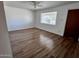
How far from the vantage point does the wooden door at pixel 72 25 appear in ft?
13.5

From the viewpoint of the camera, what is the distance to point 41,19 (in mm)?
7480

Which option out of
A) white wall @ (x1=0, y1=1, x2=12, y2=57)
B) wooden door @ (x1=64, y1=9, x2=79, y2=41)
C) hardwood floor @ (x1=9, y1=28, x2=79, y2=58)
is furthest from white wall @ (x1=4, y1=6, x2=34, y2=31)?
white wall @ (x1=0, y1=1, x2=12, y2=57)

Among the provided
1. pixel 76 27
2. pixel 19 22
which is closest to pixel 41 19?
pixel 19 22

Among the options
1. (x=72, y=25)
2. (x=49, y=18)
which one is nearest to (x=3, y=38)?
(x=72, y=25)

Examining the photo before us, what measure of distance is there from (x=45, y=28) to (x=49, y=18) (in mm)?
1040

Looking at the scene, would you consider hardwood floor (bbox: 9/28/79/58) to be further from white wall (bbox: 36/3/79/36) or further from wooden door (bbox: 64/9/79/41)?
white wall (bbox: 36/3/79/36)

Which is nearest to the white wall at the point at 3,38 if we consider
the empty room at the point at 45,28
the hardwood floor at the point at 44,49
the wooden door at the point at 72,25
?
the empty room at the point at 45,28

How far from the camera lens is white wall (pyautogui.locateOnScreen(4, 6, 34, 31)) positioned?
19.7 feet

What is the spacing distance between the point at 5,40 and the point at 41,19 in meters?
6.75

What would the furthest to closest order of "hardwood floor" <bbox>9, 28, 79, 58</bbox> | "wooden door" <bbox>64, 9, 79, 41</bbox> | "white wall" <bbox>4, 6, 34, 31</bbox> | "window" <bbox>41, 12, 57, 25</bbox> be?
"white wall" <bbox>4, 6, 34, 31</bbox>, "window" <bbox>41, 12, 57, 25</bbox>, "wooden door" <bbox>64, 9, 79, 41</bbox>, "hardwood floor" <bbox>9, 28, 79, 58</bbox>

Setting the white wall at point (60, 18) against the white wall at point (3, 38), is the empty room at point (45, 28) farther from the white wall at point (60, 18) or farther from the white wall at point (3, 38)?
the white wall at point (3, 38)

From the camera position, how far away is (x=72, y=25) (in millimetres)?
4398

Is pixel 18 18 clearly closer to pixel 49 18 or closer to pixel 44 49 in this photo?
pixel 49 18

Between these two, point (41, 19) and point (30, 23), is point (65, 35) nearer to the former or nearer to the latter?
point (41, 19)
